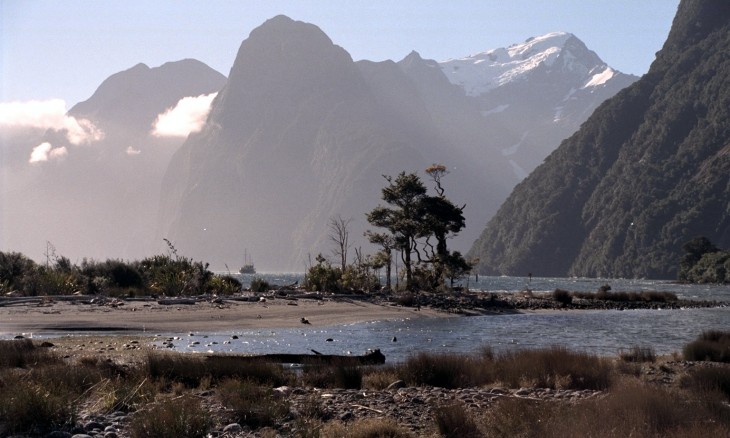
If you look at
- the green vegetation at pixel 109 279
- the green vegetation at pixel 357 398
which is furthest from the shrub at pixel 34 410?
the green vegetation at pixel 109 279

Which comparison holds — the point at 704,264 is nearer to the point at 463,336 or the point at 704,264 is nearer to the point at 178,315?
the point at 463,336

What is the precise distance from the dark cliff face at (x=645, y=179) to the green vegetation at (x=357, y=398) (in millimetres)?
138948

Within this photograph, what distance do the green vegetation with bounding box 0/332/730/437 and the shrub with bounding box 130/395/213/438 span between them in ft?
0.05

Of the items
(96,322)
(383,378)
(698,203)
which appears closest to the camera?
(383,378)

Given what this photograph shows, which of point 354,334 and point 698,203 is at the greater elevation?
point 698,203

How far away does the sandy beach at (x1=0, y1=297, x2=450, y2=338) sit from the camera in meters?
27.5

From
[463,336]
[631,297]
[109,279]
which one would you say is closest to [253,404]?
A: [463,336]

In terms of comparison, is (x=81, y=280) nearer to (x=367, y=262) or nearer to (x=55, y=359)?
(x=367, y=262)

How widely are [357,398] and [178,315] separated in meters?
20.0

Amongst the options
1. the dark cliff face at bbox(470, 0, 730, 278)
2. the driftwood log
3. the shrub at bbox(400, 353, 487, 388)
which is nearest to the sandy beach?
the driftwood log

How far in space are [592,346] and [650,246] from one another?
136m

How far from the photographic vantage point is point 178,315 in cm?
3155

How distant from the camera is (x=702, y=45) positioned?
572ft

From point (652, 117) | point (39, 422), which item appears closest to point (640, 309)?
point (39, 422)
